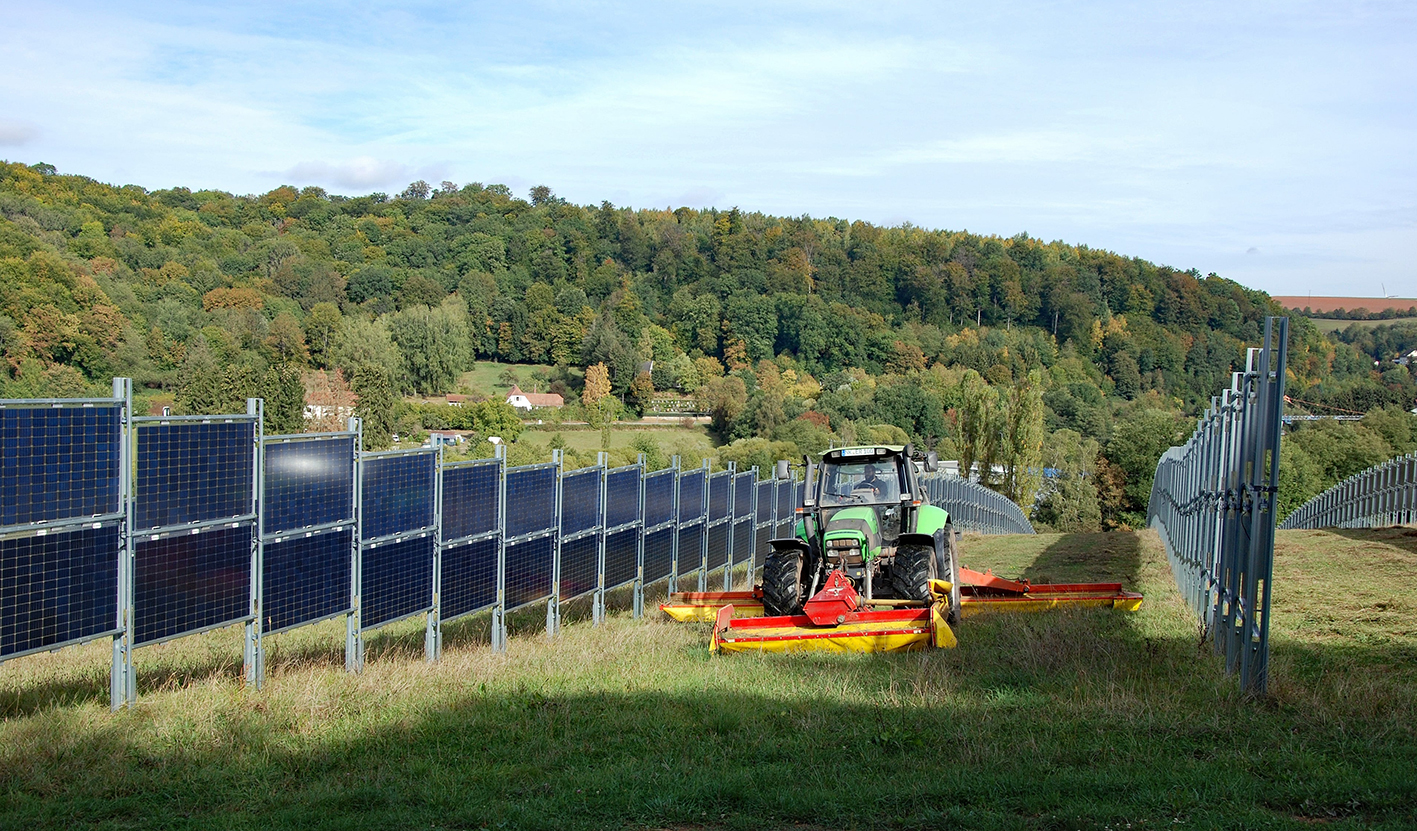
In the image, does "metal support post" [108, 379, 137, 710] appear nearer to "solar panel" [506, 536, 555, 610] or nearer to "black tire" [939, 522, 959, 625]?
"solar panel" [506, 536, 555, 610]

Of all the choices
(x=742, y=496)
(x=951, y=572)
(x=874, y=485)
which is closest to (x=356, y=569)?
(x=874, y=485)

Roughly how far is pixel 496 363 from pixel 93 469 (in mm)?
133650

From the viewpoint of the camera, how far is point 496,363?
5468 inches

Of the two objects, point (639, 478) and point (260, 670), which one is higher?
point (639, 478)

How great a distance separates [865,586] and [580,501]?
375cm

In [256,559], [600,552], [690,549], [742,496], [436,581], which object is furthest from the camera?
[742,496]

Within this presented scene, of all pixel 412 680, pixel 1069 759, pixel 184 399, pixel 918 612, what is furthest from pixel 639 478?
pixel 184 399

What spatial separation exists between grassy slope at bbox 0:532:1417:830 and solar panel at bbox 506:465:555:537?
6.32 ft

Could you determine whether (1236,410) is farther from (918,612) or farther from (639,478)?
(639,478)

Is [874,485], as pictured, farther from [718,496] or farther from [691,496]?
[718,496]

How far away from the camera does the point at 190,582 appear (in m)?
8.22

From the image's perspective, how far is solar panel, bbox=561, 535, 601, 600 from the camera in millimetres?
13422

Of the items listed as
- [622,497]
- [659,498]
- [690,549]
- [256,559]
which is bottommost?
[690,549]

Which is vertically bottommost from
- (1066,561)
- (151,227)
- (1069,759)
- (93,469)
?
(1066,561)
